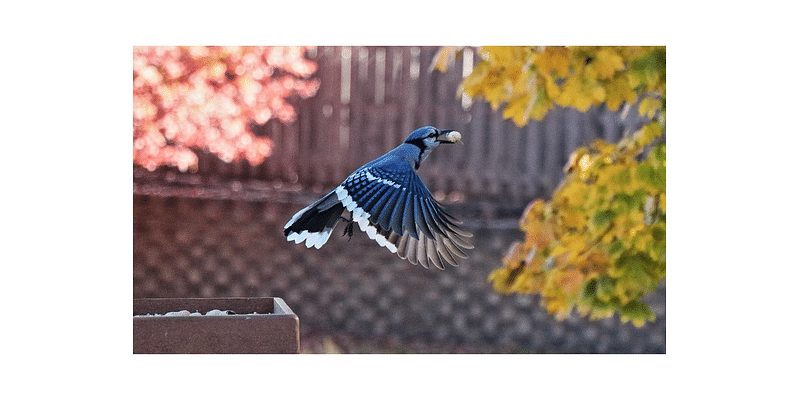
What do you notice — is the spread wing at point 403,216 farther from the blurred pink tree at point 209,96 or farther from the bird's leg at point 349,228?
the blurred pink tree at point 209,96

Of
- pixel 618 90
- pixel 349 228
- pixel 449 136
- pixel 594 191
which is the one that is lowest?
pixel 349 228

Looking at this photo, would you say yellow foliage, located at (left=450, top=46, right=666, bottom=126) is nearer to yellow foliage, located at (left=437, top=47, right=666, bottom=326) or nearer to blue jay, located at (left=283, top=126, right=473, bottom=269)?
yellow foliage, located at (left=437, top=47, right=666, bottom=326)

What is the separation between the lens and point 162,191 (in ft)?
13.0

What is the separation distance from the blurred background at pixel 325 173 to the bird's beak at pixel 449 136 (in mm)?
53

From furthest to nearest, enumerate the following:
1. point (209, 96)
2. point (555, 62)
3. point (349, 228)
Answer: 1. point (209, 96)
2. point (349, 228)
3. point (555, 62)

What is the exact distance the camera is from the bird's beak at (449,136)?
3.91 m

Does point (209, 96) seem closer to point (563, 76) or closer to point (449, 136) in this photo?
point (449, 136)

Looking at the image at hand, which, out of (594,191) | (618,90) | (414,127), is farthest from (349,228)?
(618,90)

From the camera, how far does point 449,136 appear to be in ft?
12.9

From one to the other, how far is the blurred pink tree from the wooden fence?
77 millimetres

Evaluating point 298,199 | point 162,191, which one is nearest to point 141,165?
point 162,191

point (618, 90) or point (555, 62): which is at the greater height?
point (555, 62)

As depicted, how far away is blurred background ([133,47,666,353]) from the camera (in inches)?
152

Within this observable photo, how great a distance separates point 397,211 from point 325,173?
0.56 metres
